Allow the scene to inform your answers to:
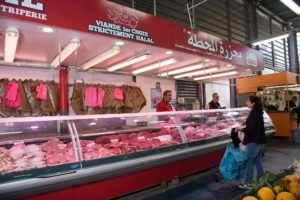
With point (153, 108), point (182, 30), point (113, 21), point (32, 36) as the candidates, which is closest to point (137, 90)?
point (153, 108)

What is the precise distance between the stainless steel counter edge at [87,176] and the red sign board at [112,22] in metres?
2.06

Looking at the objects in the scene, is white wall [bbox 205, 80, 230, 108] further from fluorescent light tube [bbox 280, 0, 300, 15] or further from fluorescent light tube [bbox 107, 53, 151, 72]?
fluorescent light tube [bbox 107, 53, 151, 72]

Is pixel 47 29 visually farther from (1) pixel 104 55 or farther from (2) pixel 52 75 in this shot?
(2) pixel 52 75

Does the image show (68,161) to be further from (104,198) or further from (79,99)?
(79,99)

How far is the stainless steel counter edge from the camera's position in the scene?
95.8 inches

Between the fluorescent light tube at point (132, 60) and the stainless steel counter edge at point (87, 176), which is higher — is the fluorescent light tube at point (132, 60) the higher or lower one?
the higher one

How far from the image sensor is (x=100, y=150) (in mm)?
3400

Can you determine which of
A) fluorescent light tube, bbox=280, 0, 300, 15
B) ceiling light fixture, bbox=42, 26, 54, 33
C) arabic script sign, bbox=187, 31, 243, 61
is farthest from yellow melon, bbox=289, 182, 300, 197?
fluorescent light tube, bbox=280, 0, 300, 15

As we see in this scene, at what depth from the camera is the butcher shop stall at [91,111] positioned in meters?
2.93

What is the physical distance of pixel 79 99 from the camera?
579 cm

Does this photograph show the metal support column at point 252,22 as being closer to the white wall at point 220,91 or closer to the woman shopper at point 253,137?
the white wall at point 220,91

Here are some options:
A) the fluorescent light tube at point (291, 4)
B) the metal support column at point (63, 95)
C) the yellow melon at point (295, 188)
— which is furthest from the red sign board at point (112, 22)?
the yellow melon at point (295, 188)

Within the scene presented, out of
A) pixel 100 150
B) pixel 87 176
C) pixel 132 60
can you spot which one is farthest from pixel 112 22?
pixel 87 176

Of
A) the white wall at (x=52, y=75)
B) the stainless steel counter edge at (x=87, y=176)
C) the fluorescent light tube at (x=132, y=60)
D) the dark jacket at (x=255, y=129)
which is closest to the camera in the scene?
the stainless steel counter edge at (x=87, y=176)
